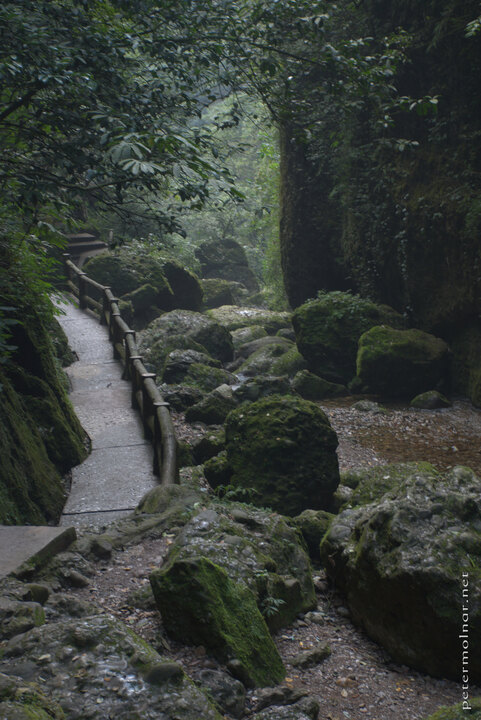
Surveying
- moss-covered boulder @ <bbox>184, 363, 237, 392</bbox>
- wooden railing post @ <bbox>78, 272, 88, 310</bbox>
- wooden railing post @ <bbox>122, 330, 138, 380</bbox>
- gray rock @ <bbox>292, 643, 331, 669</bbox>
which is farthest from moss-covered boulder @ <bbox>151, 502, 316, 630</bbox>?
wooden railing post @ <bbox>78, 272, 88, 310</bbox>

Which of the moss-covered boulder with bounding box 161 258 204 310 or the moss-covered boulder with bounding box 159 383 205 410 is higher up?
the moss-covered boulder with bounding box 161 258 204 310

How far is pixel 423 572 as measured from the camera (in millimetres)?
3955

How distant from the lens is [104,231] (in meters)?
23.8

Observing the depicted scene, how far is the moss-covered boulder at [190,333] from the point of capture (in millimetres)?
15172

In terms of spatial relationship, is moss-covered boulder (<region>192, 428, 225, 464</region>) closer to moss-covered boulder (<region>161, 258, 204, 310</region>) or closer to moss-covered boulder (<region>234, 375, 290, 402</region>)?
moss-covered boulder (<region>234, 375, 290, 402</region>)

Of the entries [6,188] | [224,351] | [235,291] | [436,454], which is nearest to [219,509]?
[6,188]

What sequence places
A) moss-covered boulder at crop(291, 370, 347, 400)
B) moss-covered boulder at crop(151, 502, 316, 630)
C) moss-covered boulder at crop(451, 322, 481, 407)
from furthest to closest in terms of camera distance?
moss-covered boulder at crop(291, 370, 347, 400)
moss-covered boulder at crop(451, 322, 481, 407)
moss-covered boulder at crop(151, 502, 316, 630)

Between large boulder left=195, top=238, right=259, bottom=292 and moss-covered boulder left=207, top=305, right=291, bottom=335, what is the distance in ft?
30.4

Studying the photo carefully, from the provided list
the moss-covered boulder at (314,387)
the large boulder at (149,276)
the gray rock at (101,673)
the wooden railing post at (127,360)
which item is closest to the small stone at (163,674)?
the gray rock at (101,673)

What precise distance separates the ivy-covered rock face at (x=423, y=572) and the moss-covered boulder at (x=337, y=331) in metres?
9.68

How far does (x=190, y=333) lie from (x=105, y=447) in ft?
24.3

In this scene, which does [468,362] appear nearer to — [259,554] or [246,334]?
[246,334]

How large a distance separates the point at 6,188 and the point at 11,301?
1.93m

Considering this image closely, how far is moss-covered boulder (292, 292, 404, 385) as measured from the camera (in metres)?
14.4
